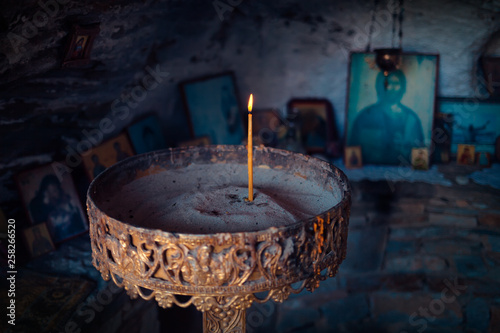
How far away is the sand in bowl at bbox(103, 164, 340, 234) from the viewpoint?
119cm

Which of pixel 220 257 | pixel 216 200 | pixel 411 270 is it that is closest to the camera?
pixel 220 257

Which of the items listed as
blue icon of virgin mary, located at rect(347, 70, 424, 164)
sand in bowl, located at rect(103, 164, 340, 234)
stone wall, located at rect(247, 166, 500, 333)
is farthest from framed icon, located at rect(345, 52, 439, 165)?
sand in bowl, located at rect(103, 164, 340, 234)

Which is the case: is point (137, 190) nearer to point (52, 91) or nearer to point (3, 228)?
point (52, 91)

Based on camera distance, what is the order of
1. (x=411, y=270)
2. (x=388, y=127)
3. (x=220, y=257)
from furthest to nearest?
(x=388, y=127)
(x=411, y=270)
(x=220, y=257)

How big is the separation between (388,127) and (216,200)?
192cm

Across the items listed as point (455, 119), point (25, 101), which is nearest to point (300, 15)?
point (455, 119)

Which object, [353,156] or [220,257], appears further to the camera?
[353,156]

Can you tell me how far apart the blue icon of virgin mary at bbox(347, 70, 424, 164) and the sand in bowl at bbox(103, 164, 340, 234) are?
5.02 ft

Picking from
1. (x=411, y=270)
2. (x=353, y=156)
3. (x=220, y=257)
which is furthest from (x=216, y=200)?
(x=411, y=270)

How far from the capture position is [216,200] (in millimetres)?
1319

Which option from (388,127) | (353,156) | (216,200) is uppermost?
(216,200)

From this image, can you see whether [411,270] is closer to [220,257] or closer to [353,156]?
[353,156]

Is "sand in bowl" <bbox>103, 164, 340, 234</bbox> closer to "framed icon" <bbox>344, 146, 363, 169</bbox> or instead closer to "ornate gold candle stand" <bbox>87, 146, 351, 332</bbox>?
"ornate gold candle stand" <bbox>87, 146, 351, 332</bbox>

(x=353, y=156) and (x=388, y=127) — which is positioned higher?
(x=388, y=127)
